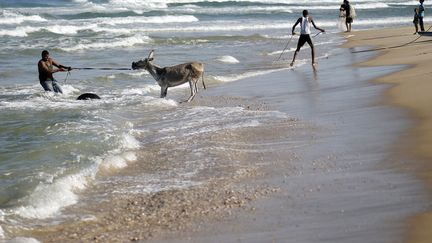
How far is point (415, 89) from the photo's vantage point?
1233 cm

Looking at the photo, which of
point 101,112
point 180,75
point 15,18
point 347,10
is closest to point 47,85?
point 101,112

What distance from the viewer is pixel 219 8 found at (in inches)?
2334

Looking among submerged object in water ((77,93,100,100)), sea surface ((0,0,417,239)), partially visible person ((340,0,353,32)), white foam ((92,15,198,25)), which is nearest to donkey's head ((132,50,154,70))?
sea surface ((0,0,417,239))

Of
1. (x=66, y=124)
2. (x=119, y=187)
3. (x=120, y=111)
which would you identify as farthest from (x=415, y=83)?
(x=119, y=187)

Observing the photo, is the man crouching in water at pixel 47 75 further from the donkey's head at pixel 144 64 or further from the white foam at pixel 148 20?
the white foam at pixel 148 20

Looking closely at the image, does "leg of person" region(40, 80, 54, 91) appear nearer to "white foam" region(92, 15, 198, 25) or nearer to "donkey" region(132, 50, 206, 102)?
"donkey" region(132, 50, 206, 102)

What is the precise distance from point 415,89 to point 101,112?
5658 mm

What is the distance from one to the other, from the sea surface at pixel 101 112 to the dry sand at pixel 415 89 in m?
1.98

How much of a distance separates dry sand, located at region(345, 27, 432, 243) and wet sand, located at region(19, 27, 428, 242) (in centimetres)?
10

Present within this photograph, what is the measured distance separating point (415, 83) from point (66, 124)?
634cm

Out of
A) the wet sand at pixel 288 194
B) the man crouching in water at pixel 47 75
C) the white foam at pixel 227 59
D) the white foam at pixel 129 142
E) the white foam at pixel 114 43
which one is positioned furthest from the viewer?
the white foam at pixel 114 43

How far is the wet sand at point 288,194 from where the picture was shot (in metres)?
5.73

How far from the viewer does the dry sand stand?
18.2 feet

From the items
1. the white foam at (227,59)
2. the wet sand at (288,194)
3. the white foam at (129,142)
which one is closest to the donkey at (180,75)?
the wet sand at (288,194)
